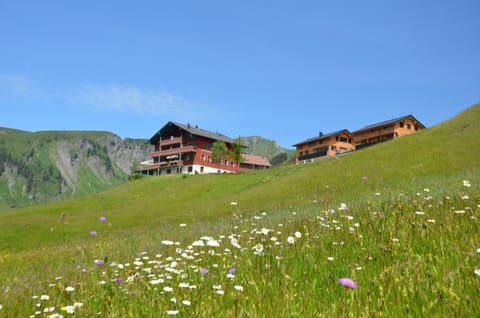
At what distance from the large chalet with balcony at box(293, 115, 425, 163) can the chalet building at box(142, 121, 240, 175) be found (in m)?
24.5

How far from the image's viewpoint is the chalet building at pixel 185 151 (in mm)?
100931

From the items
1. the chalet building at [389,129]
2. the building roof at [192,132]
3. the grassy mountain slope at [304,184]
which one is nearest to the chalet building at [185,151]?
the building roof at [192,132]

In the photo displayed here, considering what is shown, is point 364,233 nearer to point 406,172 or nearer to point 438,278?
point 438,278

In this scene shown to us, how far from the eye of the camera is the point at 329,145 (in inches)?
4040

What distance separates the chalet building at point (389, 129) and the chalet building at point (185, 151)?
129 feet

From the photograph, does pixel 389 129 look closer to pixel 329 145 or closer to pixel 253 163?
pixel 329 145

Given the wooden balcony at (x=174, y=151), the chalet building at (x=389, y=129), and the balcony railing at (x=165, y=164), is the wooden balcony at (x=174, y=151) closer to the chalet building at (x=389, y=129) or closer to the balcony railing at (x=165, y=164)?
the balcony railing at (x=165, y=164)

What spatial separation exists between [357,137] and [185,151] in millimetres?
50861

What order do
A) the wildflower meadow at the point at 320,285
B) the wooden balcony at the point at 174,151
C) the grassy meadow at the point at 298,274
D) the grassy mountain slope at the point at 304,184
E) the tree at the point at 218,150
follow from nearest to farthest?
the wildflower meadow at the point at 320,285, the grassy meadow at the point at 298,274, the grassy mountain slope at the point at 304,184, the tree at the point at 218,150, the wooden balcony at the point at 174,151

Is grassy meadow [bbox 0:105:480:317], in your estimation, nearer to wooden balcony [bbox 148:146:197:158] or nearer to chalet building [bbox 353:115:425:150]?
wooden balcony [bbox 148:146:197:158]

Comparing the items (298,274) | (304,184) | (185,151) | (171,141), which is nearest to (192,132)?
(185,151)

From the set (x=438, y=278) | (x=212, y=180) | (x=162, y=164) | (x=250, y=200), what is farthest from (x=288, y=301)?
(x=162, y=164)

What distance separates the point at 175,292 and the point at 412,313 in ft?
8.62

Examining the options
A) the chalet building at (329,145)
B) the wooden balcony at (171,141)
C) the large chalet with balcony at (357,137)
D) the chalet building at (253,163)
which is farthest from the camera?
the chalet building at (253,163)
